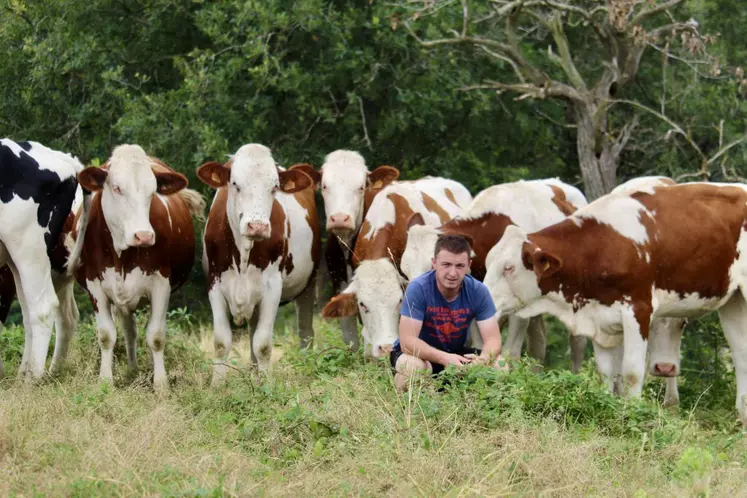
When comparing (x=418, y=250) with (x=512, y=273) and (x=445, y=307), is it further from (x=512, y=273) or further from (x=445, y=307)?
(x=445, y=307)

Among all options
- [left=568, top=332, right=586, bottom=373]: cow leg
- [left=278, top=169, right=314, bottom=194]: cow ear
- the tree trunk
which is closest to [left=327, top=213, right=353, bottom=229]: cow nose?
[left=278, top=169, right=314, bottom=194]: cow ear

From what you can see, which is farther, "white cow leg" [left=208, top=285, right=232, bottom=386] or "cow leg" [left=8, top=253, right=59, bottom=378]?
"white cow leg" [left=208, top=285, right=232, bottom=386]

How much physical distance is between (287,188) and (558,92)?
19.8ft

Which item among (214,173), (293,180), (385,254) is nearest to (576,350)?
(385,254)

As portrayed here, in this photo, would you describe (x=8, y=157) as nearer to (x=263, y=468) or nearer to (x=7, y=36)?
(x=263, y=468)

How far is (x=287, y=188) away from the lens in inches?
422

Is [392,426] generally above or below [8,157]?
below

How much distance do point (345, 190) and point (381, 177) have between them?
0.74m

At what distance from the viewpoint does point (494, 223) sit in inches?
428

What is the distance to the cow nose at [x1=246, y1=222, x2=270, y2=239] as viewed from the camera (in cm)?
984

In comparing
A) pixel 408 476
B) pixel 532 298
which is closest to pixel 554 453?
pixel 408 476

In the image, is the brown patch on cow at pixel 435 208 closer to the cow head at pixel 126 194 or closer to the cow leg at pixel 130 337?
the cow head at pixel 126 194

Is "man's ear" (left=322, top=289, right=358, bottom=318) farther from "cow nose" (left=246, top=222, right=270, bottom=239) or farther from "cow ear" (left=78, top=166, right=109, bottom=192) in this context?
"cow ear" (left=78, top=166, right=109, bottom=192)

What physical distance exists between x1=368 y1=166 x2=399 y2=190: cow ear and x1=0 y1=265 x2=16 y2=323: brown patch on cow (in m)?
3.61
